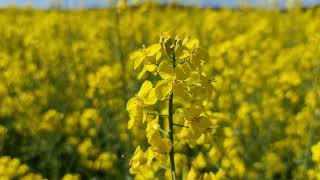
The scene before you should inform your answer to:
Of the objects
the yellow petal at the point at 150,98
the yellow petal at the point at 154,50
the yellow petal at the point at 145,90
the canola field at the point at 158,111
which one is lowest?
the canola field at the point at 158,111

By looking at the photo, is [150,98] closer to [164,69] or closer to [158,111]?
[164,69]

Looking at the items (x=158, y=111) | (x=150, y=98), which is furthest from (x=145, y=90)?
(x=158, y=111)

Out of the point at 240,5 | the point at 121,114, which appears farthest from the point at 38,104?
the point at 240,5

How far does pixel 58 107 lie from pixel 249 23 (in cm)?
455

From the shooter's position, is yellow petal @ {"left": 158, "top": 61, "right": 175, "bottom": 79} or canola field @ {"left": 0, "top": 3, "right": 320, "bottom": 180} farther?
canola field @ {"left": 0, "top": 3, "right": 320, "bottom": 180}

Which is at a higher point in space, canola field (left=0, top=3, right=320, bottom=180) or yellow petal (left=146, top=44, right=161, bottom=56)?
yellow petal (left=146, top=44, right=161, bottom=56)

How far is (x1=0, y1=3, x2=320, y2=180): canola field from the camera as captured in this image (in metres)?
1.65

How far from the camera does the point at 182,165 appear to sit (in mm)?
3131

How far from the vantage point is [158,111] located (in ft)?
14.6

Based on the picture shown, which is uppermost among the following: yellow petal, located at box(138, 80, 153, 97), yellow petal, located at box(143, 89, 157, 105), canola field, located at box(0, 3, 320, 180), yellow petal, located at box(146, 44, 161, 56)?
yellow petal, located at box(146, 44, 161, 56)

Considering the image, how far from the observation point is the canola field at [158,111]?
165cm

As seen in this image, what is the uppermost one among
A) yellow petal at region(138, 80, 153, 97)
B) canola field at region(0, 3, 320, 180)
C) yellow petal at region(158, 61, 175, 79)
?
yellow petal at region(158, 61, 175, 79)

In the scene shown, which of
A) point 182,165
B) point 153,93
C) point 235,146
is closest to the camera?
point 153,93

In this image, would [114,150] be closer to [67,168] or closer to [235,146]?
[67,168]
